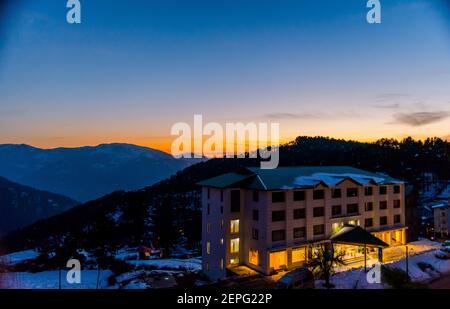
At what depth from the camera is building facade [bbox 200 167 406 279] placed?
14.3m

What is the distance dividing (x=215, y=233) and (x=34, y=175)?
140 meters

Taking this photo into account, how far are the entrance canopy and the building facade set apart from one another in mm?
604

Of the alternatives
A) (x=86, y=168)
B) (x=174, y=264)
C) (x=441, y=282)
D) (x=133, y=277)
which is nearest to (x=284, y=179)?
(x=441, y=282)

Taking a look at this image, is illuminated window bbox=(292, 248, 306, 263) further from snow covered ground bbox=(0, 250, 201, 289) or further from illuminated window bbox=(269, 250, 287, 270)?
snow covered ground bbox=(0, 250, 201, 289)

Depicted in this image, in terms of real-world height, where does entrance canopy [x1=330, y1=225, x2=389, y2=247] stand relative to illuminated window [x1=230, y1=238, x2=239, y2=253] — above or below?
above

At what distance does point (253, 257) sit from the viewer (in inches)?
576

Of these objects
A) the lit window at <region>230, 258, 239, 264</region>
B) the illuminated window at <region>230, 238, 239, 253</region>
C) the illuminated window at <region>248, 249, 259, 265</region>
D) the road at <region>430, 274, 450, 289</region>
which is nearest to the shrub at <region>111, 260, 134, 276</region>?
the lit window at <region>230, 258, 239, 264</region>

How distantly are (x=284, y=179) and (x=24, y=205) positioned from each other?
3093 inches

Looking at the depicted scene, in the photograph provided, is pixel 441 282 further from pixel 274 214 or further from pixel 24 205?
pixel 24 205

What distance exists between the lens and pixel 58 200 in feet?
264
